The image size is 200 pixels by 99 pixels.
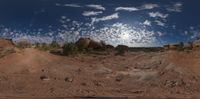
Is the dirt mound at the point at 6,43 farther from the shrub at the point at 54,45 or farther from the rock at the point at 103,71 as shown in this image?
the rock at the point at 103,71

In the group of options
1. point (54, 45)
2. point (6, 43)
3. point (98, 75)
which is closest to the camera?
point (98, 75)

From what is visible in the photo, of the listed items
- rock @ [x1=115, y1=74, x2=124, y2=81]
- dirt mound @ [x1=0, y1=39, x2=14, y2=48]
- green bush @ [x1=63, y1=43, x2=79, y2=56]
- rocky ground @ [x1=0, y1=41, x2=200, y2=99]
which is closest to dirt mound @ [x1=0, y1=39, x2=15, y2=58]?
dirt mound @ [x1=0, y1=39, x2=14, y2=48]

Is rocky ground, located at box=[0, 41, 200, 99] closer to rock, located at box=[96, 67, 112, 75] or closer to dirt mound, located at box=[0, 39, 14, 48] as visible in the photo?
rock, located at box=[96, 67, 112, 75]

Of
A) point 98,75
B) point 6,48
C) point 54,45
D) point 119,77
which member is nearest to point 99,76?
point 98,75

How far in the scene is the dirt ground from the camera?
22016 mm

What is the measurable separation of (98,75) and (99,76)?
204 mm

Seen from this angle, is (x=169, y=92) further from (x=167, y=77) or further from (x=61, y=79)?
(x=61, y=79)

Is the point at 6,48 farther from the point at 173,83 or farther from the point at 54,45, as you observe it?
the point at 173,83

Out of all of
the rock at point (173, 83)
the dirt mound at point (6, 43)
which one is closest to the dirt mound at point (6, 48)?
the dirt mound at point (6, 43)

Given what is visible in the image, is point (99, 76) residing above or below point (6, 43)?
below

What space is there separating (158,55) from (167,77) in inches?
184

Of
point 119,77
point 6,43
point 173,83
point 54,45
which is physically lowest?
point 173,83

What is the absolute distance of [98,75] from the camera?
26.4 meters

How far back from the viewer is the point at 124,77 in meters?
25.9
